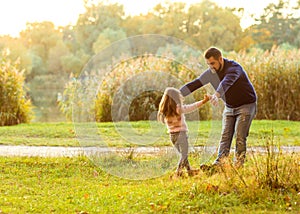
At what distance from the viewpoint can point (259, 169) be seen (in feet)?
20.8

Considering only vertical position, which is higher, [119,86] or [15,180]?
[119,86]

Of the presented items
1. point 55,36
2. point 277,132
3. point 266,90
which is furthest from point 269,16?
point 277,132

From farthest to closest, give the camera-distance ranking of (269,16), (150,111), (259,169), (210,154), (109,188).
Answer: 1. (269,16)
2. (150,111)
3. (210,154)
4. (109,188)
5. (259,169)

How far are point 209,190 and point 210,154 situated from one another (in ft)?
7.86

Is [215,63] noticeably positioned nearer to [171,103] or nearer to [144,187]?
[171,103]

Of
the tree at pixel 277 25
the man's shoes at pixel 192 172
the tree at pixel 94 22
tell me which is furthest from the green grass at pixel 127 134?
the tree at pixel 94 22

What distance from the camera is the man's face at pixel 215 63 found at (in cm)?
706

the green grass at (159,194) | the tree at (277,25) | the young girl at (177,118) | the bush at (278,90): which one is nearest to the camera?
the green grass at (159,194)

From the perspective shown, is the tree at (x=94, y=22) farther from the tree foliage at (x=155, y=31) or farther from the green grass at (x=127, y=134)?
the green grass at (x=127, y=134)

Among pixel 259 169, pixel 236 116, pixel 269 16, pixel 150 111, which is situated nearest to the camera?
pixel 259 169

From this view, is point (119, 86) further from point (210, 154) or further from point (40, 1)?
point (40, 1)

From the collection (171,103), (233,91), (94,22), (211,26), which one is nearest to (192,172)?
(171,103)

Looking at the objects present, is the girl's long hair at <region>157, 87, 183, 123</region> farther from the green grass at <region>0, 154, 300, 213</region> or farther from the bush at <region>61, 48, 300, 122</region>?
the bush at <region>61, 48, 300, 122</region>

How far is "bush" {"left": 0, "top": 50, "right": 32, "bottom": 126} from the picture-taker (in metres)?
14.9
